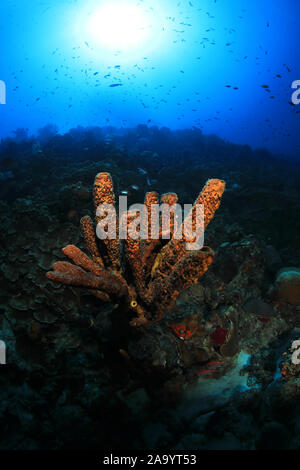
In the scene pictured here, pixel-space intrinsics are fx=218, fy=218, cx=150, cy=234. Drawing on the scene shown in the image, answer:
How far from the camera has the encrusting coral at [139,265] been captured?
1700 millimetres

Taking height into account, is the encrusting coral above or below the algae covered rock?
above

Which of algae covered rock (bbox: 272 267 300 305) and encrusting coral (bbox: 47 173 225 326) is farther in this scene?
algae covered rock (bbox: 272 267 300 305)

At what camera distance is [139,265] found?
2092mm

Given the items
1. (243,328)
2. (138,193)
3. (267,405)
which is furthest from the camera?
(138,193)

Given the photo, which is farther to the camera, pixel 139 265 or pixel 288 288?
pixel 288 288

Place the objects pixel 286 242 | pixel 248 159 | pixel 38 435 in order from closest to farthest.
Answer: pixel 38 435 < pixel 286 242 < pixel 248 159

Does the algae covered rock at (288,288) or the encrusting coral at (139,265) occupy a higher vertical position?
the encrusting coral at (139,265)

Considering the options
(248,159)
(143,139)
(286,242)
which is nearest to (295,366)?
(286,242)

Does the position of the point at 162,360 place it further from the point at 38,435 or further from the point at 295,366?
the point at 295,366

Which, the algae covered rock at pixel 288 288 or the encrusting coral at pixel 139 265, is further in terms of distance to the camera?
the algae covered rock at pixel 288 288

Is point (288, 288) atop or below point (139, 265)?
below

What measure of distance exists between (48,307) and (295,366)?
3.14 meters

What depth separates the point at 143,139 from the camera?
22859mm

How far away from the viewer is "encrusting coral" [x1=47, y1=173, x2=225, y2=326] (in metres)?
1.70
